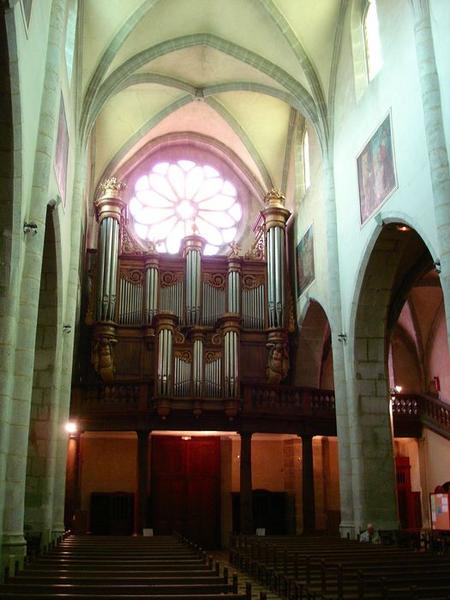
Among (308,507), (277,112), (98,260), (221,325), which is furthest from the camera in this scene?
(277,112)

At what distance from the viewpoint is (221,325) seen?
22.5 m

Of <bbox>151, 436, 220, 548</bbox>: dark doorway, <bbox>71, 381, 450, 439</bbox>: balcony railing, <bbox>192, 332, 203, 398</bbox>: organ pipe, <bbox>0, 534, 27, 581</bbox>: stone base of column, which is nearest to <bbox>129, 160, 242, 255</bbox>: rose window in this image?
<bbox>192, 332, 203, 398</bbox>: organ pipe

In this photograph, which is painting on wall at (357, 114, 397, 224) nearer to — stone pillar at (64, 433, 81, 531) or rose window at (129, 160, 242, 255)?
rose window at (129, 160, 242, 255)

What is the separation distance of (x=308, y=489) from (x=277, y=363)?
4.45 metres

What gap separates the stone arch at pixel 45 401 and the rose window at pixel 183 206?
11273mm

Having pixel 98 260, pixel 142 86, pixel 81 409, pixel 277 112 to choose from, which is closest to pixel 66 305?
pixel 81 409

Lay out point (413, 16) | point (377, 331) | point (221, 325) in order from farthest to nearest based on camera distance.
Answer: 1. point (221, 325)
2. point (377, 331)
3. point (413, 16)

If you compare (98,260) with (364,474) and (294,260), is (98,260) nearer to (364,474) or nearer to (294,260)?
(294,260)

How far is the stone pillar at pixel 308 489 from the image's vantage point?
66.0ft

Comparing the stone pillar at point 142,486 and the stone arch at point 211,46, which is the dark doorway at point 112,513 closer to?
the stone pillar at point 142,486

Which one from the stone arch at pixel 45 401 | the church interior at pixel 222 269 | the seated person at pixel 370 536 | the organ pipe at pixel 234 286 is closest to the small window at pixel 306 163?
the church interior at pixel 222 269

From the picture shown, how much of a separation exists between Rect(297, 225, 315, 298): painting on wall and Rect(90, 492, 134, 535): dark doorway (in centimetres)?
953

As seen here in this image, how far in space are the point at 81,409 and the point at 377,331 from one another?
8.92 m

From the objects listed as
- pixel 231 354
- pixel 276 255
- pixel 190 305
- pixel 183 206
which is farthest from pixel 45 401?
pixel 183 206
